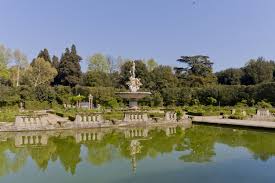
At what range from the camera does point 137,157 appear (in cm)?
1005

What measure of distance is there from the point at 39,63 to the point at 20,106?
1335 cm

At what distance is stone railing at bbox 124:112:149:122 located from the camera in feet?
60.8

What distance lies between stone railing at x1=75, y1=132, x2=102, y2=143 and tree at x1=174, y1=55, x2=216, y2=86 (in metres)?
30.2

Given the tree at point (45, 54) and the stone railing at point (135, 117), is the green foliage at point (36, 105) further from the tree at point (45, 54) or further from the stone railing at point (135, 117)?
the tree at point (45, 54)

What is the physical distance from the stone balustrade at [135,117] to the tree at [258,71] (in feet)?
87.6

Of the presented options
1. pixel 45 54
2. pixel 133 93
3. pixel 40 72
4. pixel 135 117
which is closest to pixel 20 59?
pixel 40 72

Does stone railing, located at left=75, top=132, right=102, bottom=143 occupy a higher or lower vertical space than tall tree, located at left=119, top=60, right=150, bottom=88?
lower

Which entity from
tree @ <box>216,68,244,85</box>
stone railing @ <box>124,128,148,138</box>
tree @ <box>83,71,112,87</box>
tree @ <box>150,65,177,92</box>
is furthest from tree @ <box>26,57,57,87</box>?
stone railing @ <box>124,128,148,138</box>

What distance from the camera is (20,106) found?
99.1 ft

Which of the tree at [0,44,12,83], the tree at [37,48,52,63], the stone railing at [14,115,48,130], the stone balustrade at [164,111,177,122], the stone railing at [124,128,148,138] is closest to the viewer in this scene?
the stone railing at [124,128,148,138]

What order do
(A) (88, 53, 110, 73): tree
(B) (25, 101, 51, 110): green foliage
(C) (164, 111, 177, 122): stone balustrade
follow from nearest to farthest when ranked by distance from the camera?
1. (C) (164, 111, 177, 122): stone balustrade
2. (B) (25, 101, 51, 110): green foliage
3. (A) (88, 53, 110, 73): tree

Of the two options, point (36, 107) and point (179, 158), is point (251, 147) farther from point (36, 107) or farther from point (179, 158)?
point (36, 107)

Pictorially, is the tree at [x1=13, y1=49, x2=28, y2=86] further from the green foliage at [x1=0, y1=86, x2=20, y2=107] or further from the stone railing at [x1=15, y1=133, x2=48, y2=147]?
the stone railing at [x1=15, y1=133, x2=48, y2=147]

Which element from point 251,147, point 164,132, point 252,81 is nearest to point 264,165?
point 251,147
